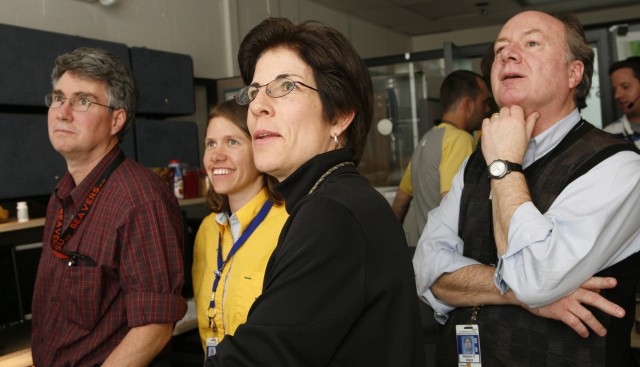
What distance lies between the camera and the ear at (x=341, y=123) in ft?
3.21

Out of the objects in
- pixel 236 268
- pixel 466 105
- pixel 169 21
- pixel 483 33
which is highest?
pixel 483 33

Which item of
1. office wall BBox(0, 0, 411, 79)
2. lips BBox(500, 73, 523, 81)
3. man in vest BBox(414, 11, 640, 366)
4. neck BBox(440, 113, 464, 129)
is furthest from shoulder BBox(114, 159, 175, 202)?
office wall BBox(0, 0, 411, 79)

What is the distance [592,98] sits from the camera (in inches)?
137

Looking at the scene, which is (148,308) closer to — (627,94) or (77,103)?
(77,103)

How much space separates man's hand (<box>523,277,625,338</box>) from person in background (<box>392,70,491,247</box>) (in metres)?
1.63

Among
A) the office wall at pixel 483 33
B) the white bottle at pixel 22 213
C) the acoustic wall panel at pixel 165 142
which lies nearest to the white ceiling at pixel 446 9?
the office wall at pixel 483 33

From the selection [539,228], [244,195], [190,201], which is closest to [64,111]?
[244,195]

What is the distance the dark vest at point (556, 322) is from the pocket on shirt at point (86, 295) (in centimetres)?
86

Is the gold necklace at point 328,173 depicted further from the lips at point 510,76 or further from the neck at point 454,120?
the neck at point 454,120

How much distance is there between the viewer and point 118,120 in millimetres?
1680

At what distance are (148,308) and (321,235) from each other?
824 millimetres

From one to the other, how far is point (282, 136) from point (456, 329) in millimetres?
704

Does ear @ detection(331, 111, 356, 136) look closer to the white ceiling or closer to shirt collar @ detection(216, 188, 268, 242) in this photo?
shirt collar @ detection(216, 188, 268, 242)

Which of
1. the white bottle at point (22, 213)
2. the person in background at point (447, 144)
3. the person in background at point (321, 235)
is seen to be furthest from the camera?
the person in background at point (447, 144)
